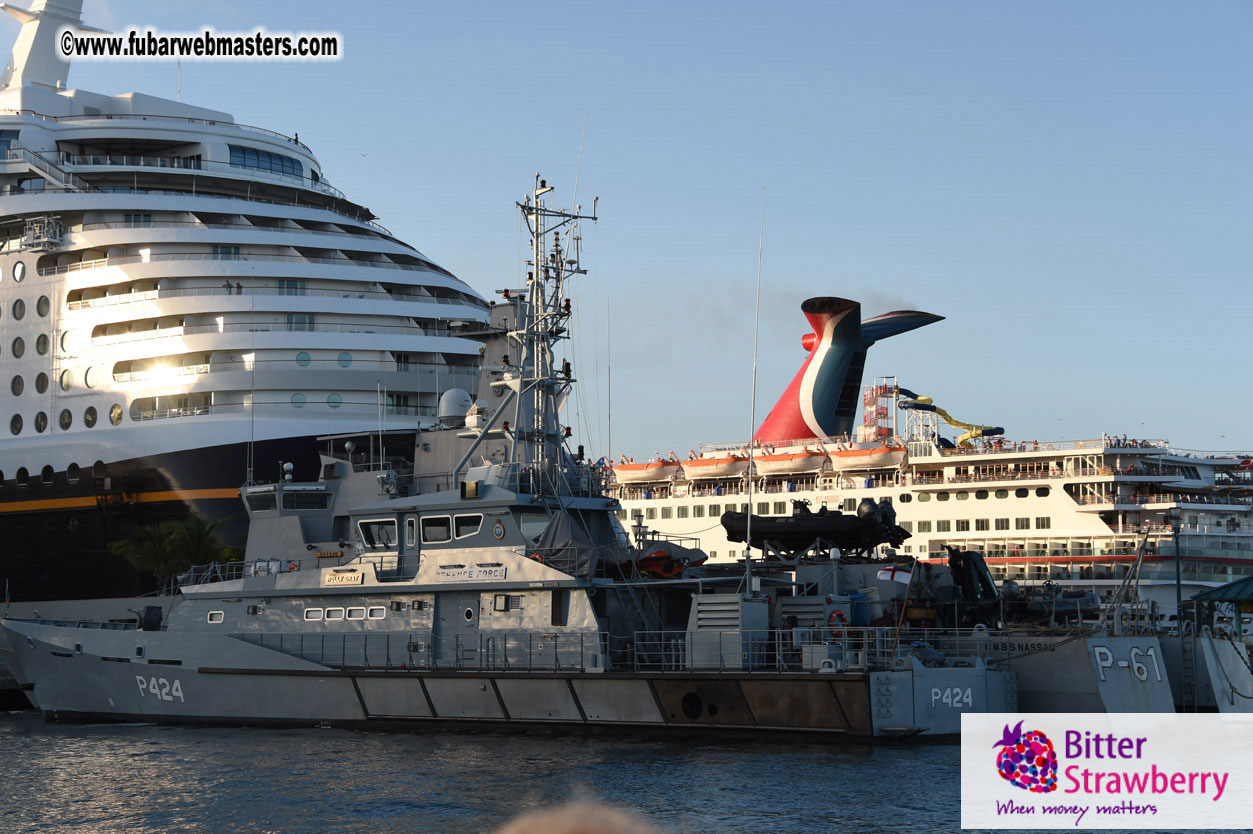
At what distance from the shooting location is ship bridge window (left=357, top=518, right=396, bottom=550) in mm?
28109

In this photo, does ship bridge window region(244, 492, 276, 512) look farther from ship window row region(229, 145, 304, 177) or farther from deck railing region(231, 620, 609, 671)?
ship window row region(229, 145, 304, 177)

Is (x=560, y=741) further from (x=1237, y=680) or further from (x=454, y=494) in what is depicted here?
(x=1237, y=680)

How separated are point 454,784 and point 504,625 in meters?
6.27

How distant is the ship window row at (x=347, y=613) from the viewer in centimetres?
2783

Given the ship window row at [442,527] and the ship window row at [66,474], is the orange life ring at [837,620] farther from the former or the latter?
the ship window row at [66,474]

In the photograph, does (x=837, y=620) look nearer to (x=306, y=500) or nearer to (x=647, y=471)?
(x=306, y=500)

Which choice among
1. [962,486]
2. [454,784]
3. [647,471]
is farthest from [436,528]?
[647,471]

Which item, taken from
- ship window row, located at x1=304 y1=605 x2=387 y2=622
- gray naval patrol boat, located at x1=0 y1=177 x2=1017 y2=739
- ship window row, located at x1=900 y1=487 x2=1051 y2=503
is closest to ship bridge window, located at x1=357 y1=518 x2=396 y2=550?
gray naval patrol boat, located at x1=0 y1=177 x2=1017 y2=739

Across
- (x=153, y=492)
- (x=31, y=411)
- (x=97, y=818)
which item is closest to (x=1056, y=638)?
(x=97, y=818)

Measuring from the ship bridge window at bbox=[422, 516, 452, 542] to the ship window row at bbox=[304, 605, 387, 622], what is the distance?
72.8 inches

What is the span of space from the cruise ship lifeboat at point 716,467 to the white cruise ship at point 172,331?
56.5 feet

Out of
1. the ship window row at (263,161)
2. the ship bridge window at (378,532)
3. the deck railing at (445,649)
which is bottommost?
the deck railing at (445,649)

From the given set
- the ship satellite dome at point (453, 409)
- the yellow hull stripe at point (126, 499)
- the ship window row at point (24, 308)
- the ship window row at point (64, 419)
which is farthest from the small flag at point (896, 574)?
the ship window row at point (24, 308)

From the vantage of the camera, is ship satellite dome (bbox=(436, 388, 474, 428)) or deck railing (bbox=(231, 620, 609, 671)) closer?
deck railing (bbox=(231, 620, 609, 671))
